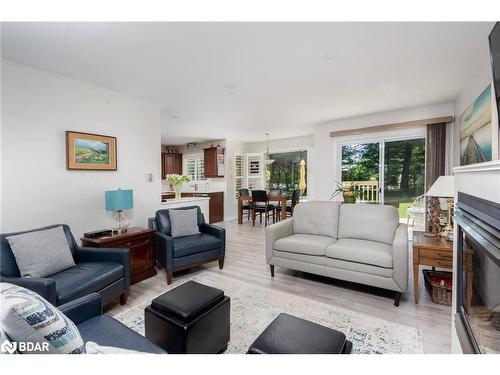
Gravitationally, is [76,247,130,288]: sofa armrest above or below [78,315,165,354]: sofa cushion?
above

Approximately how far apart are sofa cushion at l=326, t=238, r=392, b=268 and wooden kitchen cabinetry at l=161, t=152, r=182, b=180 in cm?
657

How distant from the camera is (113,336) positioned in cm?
125

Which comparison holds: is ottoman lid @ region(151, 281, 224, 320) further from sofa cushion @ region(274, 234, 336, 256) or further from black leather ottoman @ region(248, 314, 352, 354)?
sofa cushion @ region(274, 234, 336, 256)

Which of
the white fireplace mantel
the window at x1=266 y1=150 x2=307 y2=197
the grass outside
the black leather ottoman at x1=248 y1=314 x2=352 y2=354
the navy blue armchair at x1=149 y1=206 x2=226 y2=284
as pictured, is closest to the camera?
the white fireplace mantel

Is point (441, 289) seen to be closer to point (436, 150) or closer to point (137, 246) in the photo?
point (436, 150)

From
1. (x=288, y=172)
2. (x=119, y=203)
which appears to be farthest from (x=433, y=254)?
(x=288, y=172)

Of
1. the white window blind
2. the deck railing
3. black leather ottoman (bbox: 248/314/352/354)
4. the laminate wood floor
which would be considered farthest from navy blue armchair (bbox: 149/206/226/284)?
the white window blind

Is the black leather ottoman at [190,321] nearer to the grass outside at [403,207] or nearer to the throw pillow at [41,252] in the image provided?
the throw pillow at [41,252]

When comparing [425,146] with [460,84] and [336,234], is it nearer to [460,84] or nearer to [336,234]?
[460,84]

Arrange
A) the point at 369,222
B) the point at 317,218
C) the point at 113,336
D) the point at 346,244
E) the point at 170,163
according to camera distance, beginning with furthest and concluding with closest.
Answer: the point at 170,163
the point at 317,218
the point at 369,222
the point at 346,244
the point at 113,336

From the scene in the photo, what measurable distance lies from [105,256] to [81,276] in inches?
14.0

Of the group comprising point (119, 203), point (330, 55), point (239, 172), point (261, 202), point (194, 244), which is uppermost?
point (330, 55)

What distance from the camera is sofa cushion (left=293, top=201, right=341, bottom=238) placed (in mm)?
3033
